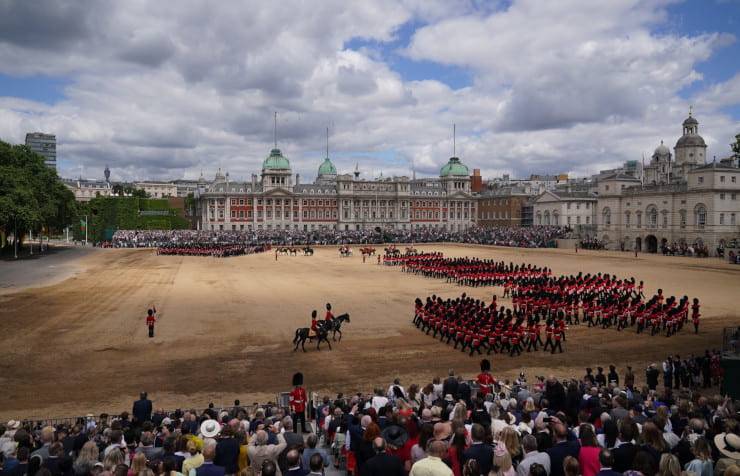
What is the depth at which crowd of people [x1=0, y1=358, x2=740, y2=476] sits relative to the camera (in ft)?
20.0

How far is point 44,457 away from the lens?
23.3 ft

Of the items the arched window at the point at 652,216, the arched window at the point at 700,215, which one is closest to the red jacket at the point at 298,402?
the arched window at the point at 700,215

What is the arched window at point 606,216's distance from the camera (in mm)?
68469

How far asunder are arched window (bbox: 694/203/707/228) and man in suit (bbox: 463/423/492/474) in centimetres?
6052

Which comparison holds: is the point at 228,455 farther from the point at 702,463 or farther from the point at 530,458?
the point at 702,463

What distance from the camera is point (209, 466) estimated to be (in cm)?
640

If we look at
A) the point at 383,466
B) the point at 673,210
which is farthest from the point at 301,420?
the point at 673,210

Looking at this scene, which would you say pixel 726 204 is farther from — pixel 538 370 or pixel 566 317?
pixel 538 370

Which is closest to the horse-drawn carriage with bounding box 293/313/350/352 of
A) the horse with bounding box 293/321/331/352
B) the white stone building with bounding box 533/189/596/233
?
the horse with bounding box 293/321/331/352

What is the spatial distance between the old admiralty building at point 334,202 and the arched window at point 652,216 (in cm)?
5418

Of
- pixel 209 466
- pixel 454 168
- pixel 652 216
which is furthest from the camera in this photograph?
pixel 454 168

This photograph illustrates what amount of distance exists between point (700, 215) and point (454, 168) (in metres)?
66.5

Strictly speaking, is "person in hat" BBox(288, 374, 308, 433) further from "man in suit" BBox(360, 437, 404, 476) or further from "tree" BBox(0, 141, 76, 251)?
"tree" BBox(0, 141, 76, 251)

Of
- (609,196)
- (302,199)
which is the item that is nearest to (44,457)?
(609,196)
